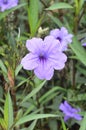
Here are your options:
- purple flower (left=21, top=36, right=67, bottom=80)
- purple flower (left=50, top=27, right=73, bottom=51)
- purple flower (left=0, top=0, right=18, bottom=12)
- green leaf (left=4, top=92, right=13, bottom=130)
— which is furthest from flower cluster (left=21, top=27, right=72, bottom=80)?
purple flower (left=0, top=0, right=18, bottom=12)

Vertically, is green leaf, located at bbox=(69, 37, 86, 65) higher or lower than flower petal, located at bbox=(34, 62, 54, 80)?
lower

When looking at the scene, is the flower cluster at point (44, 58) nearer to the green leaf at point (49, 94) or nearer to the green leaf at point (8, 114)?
the green leaf at point (8, 114)

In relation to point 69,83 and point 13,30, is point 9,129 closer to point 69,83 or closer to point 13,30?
point 69,83

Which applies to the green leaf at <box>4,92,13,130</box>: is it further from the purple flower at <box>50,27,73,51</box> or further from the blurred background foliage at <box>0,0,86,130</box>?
the purple flower at <box>50,27,73,51</box>

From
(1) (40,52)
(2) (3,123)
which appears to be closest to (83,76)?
(1) (40,52)

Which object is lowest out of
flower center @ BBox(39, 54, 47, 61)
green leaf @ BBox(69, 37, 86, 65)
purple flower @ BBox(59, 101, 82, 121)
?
purple flower @ BBox(59, 101, 82, 121)

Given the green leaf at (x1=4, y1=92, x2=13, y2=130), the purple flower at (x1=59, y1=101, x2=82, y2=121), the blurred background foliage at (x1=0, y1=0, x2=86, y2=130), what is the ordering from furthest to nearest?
the purple flower at (x1=59, y1=101, x2=82, y2=121), the blurred background foliage at (x1=0, y1=0, x2=86, y2=130), the green leaf at (x1=4, y1=92, x2=13, y2=130)

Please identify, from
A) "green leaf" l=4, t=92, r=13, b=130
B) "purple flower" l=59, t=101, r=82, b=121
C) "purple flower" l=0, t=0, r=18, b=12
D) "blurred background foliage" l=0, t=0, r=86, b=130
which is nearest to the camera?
"green leaf" l=4, t=92, r=13, b=130

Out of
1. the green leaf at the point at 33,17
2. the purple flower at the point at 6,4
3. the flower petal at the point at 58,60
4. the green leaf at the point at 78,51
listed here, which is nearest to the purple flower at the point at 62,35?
the green leaf at the point at 78,51

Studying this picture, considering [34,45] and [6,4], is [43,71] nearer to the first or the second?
[34,45]

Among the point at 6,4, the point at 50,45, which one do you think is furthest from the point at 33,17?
the point at 6,4
